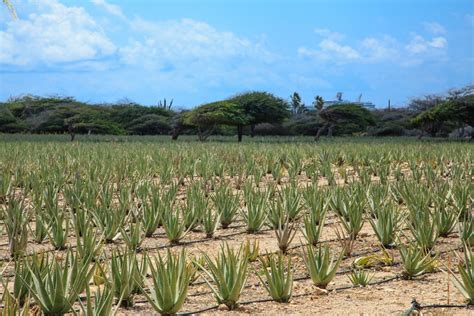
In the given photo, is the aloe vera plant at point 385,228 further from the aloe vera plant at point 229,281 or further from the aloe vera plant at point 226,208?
the aloe vera plant at point 229,281

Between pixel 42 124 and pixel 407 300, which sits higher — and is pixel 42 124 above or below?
above

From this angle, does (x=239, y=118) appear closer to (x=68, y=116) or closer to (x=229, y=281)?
(x=68, y=116)

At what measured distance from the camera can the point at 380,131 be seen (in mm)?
52469

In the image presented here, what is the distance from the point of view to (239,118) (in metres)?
32.7

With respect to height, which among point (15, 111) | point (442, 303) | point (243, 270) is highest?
point (15, 111)

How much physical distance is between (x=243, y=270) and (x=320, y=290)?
2.08 feet

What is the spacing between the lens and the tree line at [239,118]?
109ft

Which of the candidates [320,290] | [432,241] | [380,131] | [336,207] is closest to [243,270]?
[320,290]

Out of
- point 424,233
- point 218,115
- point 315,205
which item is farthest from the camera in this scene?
point 218,115

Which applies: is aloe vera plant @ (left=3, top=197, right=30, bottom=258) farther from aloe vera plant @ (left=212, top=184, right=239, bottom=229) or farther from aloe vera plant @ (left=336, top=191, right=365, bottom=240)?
aloe vera plant @ (left=336, top=191, right=365, bottom=240)

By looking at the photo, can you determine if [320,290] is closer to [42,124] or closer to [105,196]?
[105,196]

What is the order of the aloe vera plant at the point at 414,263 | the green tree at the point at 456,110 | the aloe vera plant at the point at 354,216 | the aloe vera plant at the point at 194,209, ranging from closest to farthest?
1. the aloe vera plant at the point at 414,263
2. the aloe vera plant at the point at 354,216
3. the aloe vera plant at the point at 194,209
4. the green tree at the point at 456,110

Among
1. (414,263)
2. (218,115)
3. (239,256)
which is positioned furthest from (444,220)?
(218,115)

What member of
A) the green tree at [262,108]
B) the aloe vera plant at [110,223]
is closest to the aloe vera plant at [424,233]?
the aloe vera plant at [110,223]
